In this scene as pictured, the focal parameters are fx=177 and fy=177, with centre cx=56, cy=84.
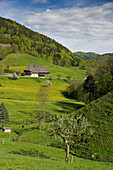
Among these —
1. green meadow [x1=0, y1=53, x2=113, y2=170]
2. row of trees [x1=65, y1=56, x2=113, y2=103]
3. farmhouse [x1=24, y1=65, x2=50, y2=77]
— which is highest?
farmhouse [x1=24, y1=65, x2=50, y2=77]

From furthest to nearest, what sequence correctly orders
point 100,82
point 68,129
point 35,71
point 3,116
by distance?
point 35,71 → point 100,82 → point 3,116 → point 68,129

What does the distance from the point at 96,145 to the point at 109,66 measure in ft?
150

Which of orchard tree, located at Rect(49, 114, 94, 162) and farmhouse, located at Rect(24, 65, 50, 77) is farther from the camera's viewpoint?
farmhouse, located at Rect(24, 65, 50, 77)

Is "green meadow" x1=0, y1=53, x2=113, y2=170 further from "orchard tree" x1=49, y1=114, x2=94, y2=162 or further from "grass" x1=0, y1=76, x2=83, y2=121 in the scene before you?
"orchard tree" x1=49, y1=114, x2=94, y2=162

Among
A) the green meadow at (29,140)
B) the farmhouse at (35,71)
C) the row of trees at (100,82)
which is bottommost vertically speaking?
the green meadow at (29,140)

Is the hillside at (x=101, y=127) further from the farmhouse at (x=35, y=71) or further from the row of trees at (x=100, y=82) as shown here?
the farmhouse at (x=35, y=71)

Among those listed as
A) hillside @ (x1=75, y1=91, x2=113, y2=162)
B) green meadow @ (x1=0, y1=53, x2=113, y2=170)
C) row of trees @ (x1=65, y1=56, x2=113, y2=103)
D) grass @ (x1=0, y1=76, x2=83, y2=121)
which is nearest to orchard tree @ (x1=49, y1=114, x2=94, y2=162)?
Result: hillside @ (x1=75, y1=91, x2=113, y2=162)

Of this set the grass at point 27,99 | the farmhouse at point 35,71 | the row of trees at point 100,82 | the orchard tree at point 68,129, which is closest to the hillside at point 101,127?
the orchard tree at point 68,129

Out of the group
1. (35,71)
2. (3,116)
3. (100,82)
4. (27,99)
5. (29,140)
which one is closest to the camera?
(29,140)

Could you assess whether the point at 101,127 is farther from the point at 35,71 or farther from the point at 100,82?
the point at 35,71

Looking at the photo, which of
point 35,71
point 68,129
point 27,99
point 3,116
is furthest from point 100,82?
point 35,71

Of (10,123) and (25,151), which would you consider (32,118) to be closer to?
(10,123)

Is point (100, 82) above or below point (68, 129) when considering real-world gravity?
above

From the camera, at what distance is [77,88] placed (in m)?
102
